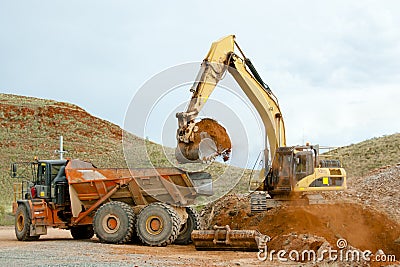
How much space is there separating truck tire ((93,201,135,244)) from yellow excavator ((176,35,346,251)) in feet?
11.6

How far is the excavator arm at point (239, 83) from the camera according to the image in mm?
17375

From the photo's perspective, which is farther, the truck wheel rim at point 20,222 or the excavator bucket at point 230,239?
the truck wheel rim at point 20,222

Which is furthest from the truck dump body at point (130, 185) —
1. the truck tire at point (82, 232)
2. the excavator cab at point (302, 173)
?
the excavator cab at point (302, 173)

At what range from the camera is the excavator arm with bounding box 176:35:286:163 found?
17375mm

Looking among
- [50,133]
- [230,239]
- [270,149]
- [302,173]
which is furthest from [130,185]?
[50,133]

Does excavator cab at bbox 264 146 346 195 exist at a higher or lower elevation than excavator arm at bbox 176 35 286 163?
lower

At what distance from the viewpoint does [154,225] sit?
16781mm

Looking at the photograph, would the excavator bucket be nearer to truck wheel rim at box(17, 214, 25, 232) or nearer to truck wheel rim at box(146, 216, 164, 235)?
truck wheel rim at box(146, 216, 164, 235)

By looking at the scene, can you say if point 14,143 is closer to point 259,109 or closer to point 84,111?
point 84,111

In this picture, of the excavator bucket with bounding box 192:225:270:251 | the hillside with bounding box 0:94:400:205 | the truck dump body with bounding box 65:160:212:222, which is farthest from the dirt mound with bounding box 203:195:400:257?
the hillside with bounding box 0:94:400:205

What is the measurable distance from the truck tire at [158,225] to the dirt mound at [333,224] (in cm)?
295

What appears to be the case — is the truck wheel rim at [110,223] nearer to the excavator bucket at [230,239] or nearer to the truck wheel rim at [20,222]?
the excavator bucket at [230,239]

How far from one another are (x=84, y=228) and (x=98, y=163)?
31.2m

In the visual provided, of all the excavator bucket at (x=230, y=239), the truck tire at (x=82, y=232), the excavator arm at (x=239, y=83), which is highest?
the excavator arm at (x=239, y=83)
